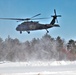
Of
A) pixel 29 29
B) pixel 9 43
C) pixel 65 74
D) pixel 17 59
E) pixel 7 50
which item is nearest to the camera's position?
pixel 29 29

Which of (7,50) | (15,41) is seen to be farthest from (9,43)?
(7,50)

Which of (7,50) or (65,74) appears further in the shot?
(7,50)

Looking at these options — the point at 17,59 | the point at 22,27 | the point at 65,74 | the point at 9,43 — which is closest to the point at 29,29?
the point at 22,27

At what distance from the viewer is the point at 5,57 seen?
89.2 metres

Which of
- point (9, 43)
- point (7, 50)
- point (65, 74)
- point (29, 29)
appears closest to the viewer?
point (29, 29)

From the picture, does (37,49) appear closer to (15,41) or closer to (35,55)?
(35,55)

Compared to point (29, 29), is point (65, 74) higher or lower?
lower

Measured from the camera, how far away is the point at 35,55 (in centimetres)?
9462

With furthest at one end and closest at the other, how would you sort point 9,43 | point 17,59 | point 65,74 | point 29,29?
point 9,43 → point 17,59 → point 65,74 → point 29,29

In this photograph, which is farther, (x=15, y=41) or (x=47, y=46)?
(x=15, y=41)

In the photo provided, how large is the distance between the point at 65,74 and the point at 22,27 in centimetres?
641

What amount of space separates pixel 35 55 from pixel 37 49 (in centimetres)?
281

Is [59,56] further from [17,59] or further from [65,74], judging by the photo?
[65,74]

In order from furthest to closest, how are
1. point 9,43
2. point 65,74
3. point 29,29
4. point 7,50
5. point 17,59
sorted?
point 9,43 < point 7,50 < point 17,59 < point 65,74 < point 29,29
